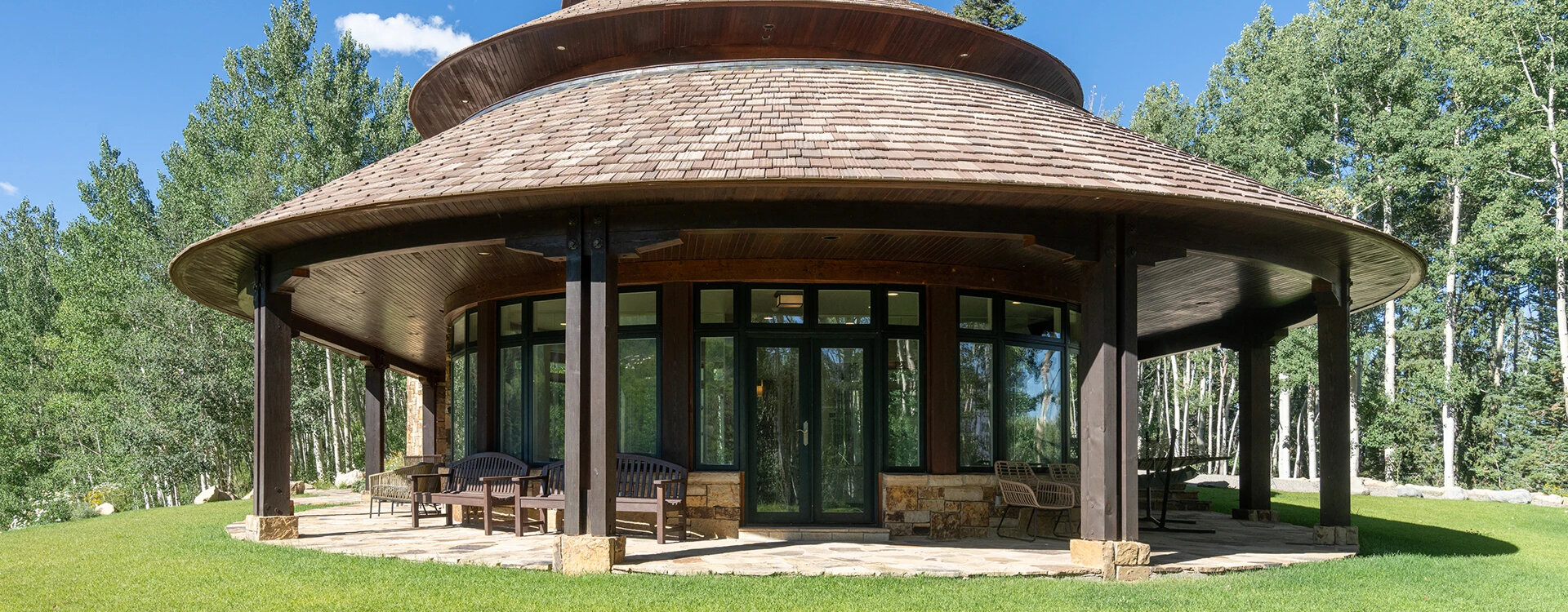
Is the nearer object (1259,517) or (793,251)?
(793,251)

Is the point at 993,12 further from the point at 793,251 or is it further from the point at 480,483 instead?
the point at 480,483

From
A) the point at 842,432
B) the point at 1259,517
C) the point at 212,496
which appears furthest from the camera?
the point at 212,496

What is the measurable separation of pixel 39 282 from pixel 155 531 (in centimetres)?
3099

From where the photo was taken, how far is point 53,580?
7445 mm

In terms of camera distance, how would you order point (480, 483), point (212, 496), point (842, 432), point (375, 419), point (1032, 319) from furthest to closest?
1. point (212, 496)
2. point (375, 419)
3. point (1032, 319)
4. point (480, 483)
5. point (842, 432)

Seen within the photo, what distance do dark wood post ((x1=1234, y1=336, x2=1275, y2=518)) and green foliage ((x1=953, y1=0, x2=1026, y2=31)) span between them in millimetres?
20049

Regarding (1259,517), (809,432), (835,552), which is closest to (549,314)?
(809,432)

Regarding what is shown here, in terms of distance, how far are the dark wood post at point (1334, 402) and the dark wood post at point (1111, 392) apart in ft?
10.2

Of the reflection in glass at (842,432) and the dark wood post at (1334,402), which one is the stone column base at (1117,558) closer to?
the reflection in glass at (842,432)

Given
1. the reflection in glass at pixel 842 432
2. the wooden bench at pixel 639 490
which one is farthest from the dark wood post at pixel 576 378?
the reflection in glass at pixel 842 432

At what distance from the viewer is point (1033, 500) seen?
9477 mm

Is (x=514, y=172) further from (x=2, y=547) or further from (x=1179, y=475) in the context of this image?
(x=1179, y=475)

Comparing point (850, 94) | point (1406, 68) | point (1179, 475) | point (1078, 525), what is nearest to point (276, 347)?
point (850, 94)

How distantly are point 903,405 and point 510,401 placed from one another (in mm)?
3978
